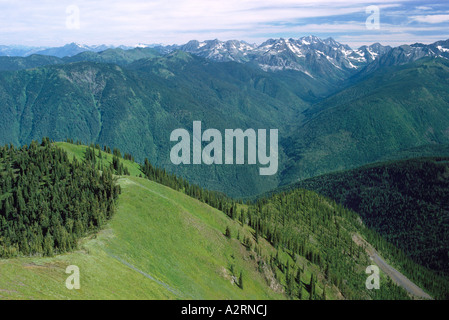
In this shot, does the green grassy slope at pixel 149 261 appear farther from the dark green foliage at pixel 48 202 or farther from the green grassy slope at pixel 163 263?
the dark green foliage at pixel 48 202

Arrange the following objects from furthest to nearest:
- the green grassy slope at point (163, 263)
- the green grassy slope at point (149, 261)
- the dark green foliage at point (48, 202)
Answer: the dark green foliage at point (48, 202) < the green grassy slope at point (163, 263) < the green grassy slope at point (149, 261)

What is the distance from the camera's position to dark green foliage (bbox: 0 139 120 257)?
80812 millimetres

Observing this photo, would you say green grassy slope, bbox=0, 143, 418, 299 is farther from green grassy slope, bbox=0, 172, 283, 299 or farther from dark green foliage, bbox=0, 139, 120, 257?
dark green foliage, bbox=0, 139, 120, 257

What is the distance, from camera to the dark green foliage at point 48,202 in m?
80.8

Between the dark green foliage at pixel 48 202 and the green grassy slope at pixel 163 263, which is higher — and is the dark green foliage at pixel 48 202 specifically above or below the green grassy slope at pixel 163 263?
above

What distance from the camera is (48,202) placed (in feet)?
363

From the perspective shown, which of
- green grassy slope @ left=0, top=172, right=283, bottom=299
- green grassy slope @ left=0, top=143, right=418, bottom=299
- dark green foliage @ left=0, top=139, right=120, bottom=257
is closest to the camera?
green grassy slope @ left=0, top=172, right=283, bottom=299

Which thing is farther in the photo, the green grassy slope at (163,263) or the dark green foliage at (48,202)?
the dark green foliage at (48,202)

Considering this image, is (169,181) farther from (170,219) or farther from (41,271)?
(41,271)

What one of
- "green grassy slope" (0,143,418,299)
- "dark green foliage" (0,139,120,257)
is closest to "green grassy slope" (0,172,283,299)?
"green grassy slope" (0,143,418,299)

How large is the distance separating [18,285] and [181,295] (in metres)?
38.4

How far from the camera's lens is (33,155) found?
15262 cm

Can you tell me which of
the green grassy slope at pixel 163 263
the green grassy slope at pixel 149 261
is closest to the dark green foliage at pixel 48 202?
the green grassy slope at pixel 163 263
